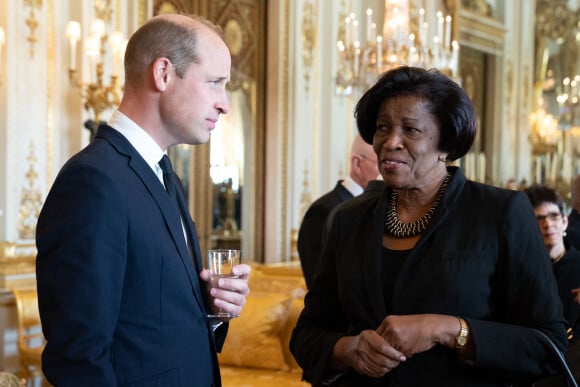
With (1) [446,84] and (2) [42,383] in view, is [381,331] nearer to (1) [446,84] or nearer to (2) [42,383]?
(1) [446,84]

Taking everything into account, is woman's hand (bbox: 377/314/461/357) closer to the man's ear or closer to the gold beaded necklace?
the gold beaded necklace

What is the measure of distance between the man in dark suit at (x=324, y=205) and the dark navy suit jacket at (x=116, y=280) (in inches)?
71.3

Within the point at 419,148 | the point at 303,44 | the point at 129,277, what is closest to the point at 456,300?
the point at 419,148

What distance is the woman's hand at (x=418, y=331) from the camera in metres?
1.86

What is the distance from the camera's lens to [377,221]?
6.88 feet

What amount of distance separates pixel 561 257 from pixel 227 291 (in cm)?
231

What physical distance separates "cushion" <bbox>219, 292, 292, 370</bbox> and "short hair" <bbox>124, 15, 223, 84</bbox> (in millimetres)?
3373

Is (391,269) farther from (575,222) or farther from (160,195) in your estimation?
(575,222)

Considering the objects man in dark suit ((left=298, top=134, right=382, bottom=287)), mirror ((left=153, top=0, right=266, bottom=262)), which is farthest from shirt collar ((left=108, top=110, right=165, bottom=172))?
mirror ((left=153, top=0, right=266, bottom=262))

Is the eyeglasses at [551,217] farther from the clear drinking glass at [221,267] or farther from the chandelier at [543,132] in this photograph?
the chandelier at [543,132]

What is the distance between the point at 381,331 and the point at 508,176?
12.4m

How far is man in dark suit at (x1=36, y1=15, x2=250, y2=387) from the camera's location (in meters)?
1.62

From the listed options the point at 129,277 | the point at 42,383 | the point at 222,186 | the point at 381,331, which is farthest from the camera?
the point at 222,186

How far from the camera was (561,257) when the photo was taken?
3.73m
